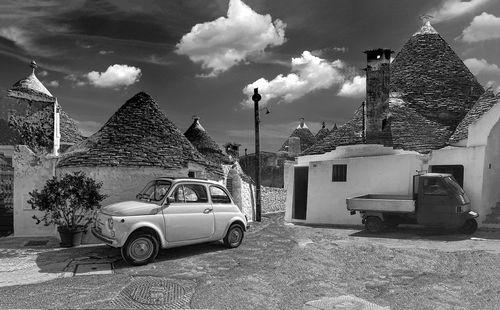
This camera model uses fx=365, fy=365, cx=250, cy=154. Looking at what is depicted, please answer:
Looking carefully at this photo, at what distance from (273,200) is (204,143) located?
713 cm

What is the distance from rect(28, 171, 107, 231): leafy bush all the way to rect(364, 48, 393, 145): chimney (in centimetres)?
1183

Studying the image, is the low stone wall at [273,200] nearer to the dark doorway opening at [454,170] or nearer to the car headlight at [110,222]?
the dark doorway opening at [454,170]

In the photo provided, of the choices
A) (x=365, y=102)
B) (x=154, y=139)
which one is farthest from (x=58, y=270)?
(x=365, y=102)

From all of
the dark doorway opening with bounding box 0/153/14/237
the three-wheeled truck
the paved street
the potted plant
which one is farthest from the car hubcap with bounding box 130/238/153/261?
the three-wheeled truck

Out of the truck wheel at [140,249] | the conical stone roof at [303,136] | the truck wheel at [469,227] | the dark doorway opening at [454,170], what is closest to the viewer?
the truck wheel at [140,249]

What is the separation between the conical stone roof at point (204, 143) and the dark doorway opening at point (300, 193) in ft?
29.9

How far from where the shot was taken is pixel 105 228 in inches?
323

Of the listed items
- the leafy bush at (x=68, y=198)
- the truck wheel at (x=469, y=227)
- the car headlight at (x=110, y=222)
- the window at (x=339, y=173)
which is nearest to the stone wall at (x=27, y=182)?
the leafy bush at (x=68, y=198)

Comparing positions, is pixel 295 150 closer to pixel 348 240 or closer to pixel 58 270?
pixel 348 240

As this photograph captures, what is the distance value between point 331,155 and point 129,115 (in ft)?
29.7

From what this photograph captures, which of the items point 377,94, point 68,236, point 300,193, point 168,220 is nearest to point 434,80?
point 377,94

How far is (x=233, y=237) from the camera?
9953 millimetres

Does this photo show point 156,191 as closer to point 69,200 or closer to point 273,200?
point 69,200

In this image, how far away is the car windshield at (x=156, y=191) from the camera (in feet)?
29.1
